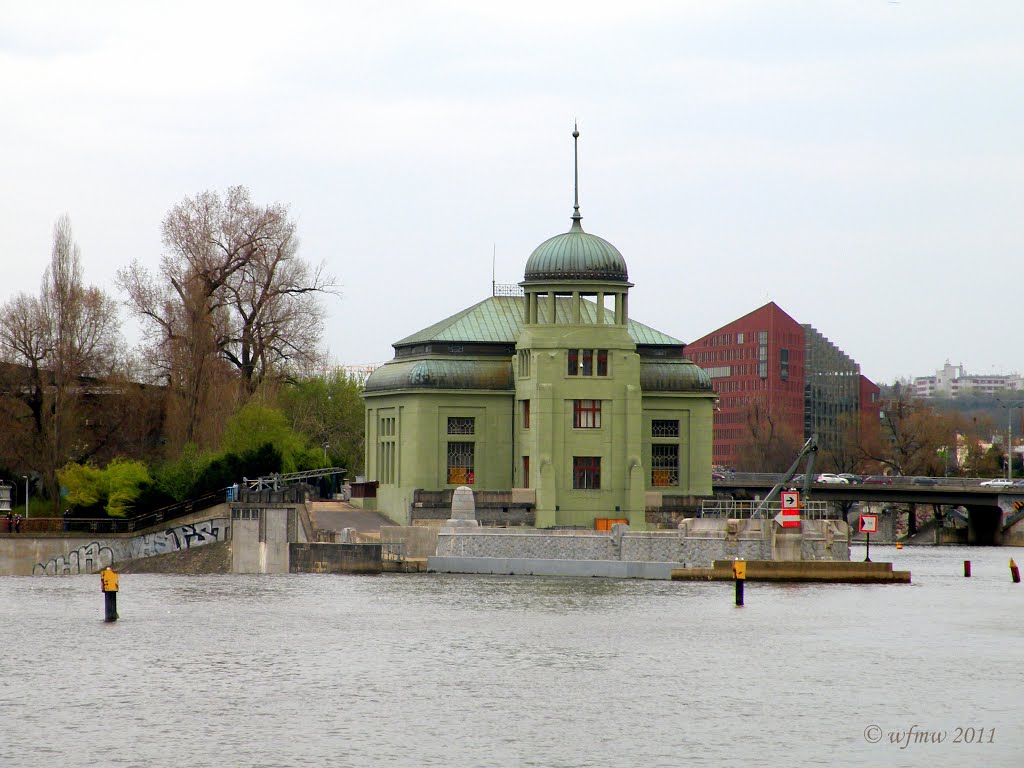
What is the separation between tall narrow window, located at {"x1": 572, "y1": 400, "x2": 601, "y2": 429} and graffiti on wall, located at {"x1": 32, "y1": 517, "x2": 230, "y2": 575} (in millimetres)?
18910

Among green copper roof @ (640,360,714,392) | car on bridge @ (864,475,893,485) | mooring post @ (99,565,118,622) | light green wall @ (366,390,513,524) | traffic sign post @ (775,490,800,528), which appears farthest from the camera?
car on bridge @ (864,475,893,485)

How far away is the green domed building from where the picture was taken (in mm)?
101875

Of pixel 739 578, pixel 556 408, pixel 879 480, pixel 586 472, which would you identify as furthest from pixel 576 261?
pixel 879 480

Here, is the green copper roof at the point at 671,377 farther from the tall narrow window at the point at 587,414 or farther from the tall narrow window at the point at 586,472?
the tall narrow window at the point at 586,472

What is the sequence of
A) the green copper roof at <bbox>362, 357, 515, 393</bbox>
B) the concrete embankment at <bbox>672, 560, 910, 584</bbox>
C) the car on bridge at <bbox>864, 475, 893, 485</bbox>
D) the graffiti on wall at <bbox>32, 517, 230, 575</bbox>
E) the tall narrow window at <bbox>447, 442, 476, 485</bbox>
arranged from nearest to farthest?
the concrete embankment at <bbox>672, 560, 910, 584</bbox>
the graffiti on wall at <bbox>32, 517, 230, 575</bbox>
the green copper roof at <bbox>362, 357, 515, 393</bbox>
the tall narrow window at <bbox>447, 442, 476, 485</bbox>
the car on bridge at <bbox>864, 475, 893, 485</bbox>

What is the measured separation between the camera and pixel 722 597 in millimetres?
76625

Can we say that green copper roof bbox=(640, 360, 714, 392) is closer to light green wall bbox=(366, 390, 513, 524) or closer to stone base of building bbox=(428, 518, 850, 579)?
light green wall bbox=(366, 390, 513, 524)

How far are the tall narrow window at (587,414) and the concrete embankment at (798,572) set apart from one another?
18180 mm

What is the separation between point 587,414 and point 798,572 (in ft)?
71.2

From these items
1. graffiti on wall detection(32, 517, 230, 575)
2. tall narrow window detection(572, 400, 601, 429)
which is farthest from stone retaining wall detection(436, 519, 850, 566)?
graffiti on wall detection(32, 517, 230, 575)

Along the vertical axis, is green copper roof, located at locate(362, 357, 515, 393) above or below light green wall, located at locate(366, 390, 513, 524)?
above

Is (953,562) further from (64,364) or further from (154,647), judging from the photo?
(154,647)

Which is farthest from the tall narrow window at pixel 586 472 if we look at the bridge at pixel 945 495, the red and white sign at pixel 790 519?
the bridge at pixel 945 495

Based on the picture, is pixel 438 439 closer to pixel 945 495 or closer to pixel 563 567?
pixel 563 567
